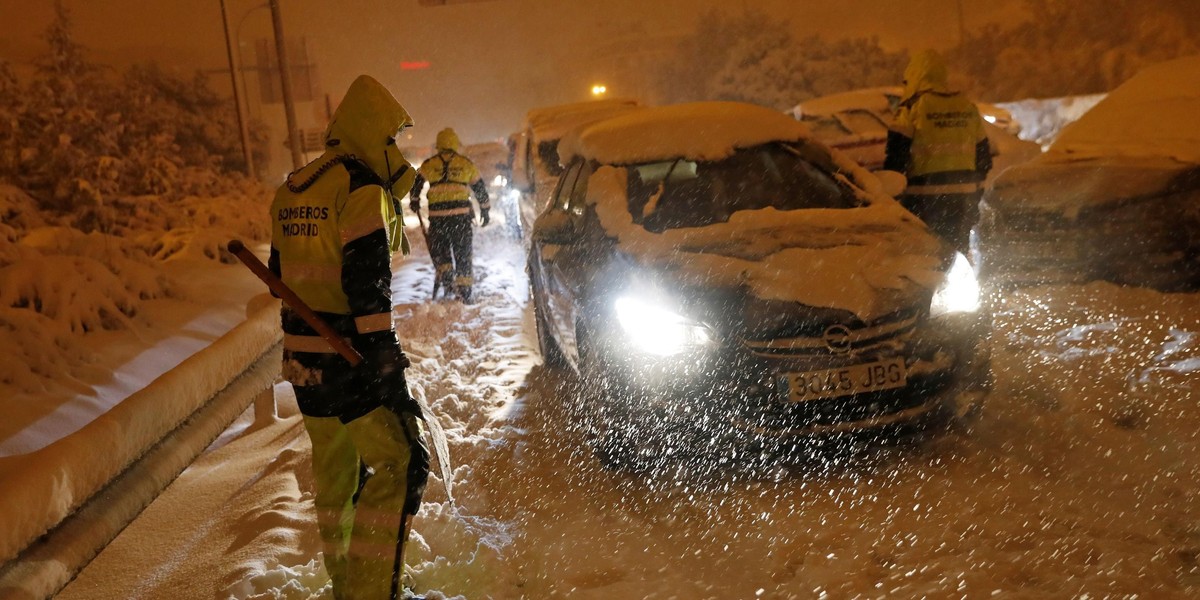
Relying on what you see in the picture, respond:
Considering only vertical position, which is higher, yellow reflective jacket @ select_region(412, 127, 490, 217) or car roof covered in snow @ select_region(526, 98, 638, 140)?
car roof covered in snow @ select_region(526, 98, 638, 140)

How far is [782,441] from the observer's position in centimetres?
367

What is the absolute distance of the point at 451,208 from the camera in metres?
8.74

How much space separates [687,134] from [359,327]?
299 centimetres

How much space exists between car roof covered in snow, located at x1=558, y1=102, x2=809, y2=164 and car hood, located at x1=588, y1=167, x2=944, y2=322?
525mm

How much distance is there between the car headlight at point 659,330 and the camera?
3.75 m

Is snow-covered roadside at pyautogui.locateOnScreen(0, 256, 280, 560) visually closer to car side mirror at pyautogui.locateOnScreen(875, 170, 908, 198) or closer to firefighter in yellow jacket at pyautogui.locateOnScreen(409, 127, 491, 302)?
firefighter in yellow jacket at pyautogui.locateOnScreen(409, 127, 491, 302)

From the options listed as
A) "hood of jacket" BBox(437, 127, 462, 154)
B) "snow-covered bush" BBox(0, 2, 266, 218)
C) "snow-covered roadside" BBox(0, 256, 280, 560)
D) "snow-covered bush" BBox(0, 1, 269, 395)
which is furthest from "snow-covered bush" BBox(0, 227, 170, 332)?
"snow-covered bush" BBox(0, 2, 266, 218)

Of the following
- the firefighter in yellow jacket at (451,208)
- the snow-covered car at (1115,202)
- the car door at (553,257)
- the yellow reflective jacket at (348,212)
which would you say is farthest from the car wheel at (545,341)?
the snow-covered car at (1115,202)

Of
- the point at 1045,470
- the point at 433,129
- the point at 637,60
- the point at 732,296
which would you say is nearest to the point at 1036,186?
the point at 1045,470

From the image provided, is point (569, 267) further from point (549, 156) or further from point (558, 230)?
point (549, 156)

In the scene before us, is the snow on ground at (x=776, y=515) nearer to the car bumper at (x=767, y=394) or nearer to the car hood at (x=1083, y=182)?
the car bumper at (x=767, y=394)

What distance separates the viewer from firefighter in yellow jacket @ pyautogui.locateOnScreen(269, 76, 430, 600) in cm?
268

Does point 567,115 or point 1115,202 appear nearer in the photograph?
point 1115,202

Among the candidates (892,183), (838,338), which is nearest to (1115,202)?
(892,183)
